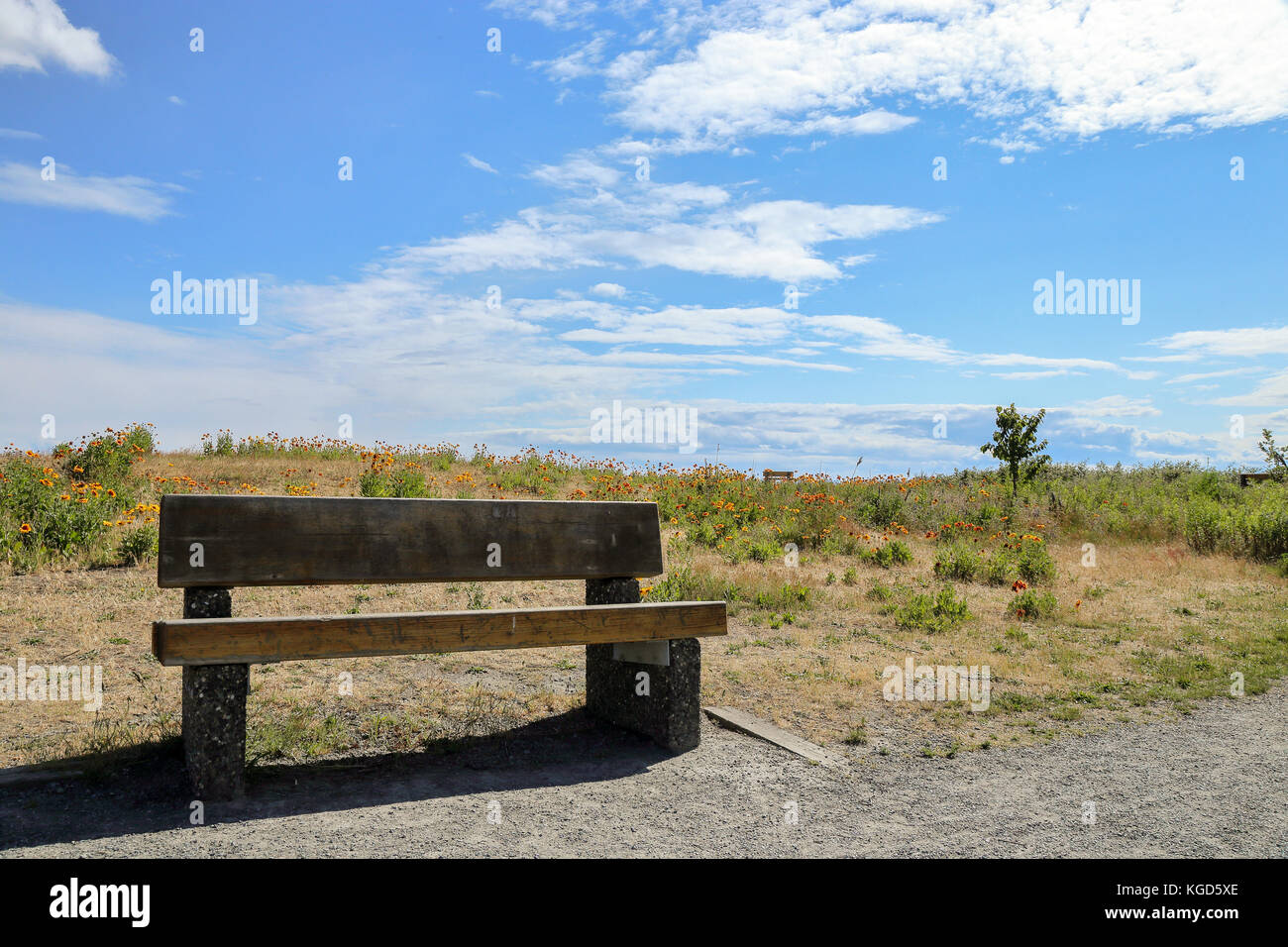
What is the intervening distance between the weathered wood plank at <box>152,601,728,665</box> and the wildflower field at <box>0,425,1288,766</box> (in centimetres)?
90

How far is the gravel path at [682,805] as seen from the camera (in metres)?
3.22

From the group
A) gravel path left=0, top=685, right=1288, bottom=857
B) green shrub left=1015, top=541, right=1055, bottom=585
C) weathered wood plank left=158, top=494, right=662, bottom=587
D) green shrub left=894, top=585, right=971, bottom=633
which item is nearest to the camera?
gravel path left=0, top=685, right=1288, bottom=857

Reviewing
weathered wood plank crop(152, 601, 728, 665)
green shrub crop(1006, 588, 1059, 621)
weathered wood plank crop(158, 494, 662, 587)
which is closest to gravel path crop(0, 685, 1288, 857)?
weathered wood plank crop(152, 601, 728, 665)

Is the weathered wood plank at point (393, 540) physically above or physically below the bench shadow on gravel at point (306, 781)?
above

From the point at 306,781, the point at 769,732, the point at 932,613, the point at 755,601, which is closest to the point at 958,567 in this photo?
the point at 932,613

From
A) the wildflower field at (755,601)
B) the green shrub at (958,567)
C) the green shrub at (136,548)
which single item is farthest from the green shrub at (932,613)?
the green shrub at (136,548)

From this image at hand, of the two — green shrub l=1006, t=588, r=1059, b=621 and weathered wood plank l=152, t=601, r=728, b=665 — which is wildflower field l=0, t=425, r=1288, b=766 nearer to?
green shrub l=1006, t=588, r=1059, b=621

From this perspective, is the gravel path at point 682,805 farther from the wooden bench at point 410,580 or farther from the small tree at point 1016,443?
the small tree at point 1016,443

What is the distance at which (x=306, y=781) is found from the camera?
386 centimetres

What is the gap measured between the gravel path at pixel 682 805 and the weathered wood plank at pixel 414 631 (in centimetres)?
60

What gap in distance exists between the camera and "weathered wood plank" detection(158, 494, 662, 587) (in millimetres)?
3762

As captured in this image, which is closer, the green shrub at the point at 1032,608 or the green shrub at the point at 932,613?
the green shrub at the point at 932,613
